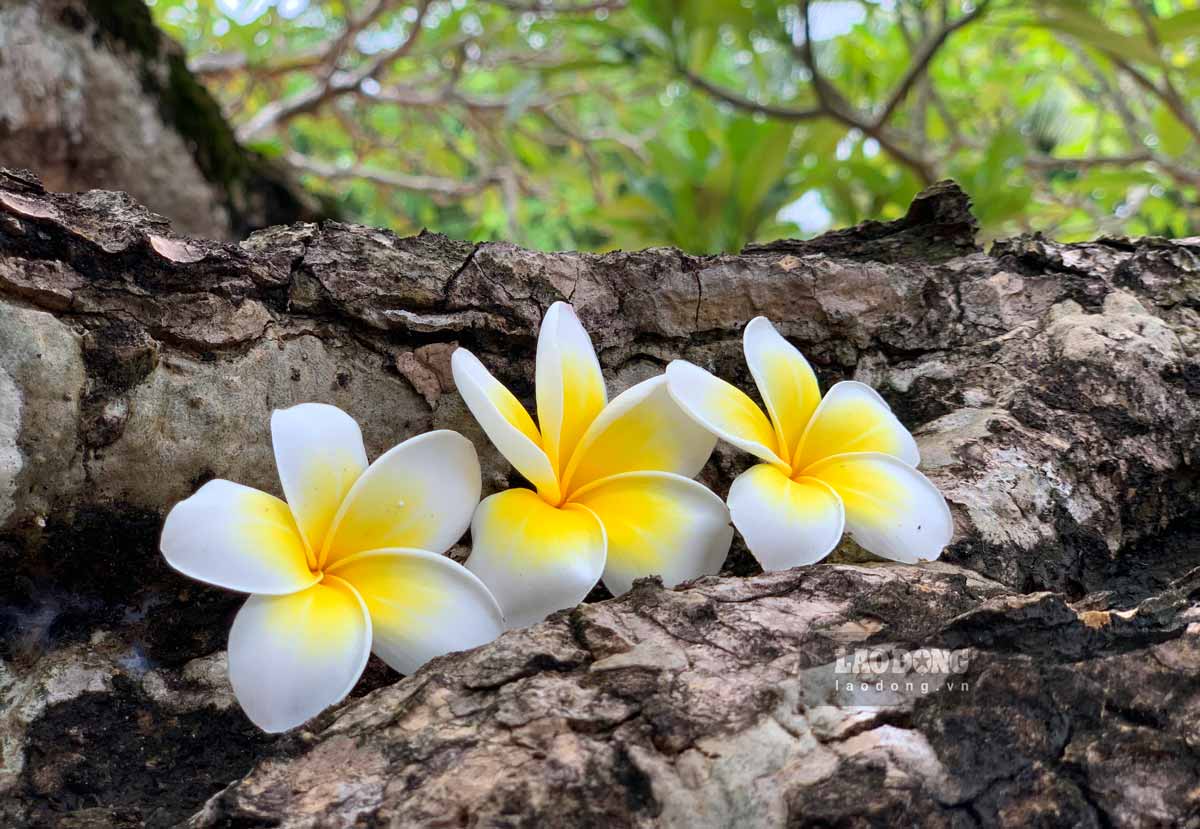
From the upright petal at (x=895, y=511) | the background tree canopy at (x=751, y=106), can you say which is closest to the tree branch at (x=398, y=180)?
the background tree canopy at (x=751, y=106)

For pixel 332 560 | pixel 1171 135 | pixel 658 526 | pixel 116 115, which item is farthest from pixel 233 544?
pixel 1171 135

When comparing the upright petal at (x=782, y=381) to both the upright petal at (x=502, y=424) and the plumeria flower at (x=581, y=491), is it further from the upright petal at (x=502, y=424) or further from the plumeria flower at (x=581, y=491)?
the upright petal at (x=502, y=424)

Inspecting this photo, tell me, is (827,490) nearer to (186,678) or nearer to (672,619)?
(672,619)

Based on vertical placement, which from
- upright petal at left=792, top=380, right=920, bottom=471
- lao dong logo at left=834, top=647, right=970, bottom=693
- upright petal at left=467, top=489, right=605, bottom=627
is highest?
upright petal at left=792, top=380, right=920, bottom=471

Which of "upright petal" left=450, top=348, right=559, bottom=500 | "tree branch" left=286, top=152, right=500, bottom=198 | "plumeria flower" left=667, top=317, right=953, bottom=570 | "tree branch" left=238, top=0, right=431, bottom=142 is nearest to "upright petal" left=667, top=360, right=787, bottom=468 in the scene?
"plumeria flower" left=667, top=317, right=953, bottom=570

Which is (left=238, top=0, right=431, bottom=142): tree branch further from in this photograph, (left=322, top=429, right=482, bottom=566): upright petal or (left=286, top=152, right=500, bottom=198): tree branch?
(left=322, top=429, right=482, bottom=566): upright petal

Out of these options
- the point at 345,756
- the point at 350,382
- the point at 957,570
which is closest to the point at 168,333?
the point at 350,382
